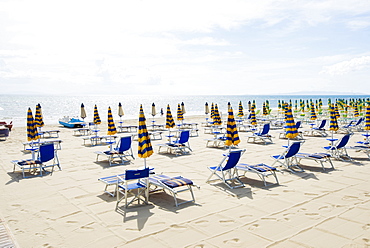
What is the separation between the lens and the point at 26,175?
839 cm

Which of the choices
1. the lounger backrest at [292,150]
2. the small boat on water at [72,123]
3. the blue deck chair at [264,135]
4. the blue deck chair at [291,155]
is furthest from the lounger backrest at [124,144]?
the small boat on water at [72,123]

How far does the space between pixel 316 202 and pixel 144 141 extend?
3.57m

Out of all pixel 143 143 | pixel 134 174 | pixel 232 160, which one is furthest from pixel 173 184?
pixel 232 160

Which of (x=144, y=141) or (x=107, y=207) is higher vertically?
(x=144, y=141)

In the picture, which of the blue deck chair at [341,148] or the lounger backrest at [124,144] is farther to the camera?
the lounger backrest at [124,144]

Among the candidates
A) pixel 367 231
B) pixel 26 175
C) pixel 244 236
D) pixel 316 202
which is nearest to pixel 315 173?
pixel 316 202

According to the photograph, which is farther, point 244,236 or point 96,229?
point 96,229

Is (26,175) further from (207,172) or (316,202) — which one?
(316,202)

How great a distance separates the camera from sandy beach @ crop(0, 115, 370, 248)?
438 cm

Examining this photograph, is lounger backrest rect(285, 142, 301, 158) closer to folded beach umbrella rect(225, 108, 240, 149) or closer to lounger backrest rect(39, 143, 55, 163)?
folded beach umbrella rect(225, 108, 240, 149)

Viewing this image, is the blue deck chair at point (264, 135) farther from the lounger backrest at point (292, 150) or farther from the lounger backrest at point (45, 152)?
the lounger backrest at point (45, 152)

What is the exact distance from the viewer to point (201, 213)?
5.39 meters

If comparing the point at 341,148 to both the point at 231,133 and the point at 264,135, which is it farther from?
the point at 231,133

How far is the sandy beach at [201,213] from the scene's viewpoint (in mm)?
4379
